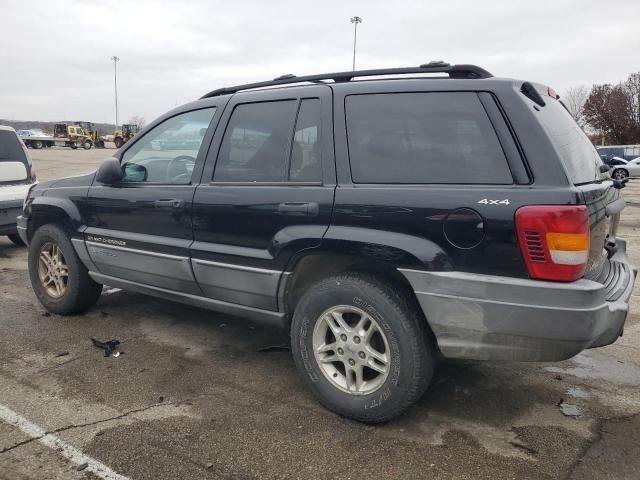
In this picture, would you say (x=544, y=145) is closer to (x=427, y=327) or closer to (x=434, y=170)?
(x=434, y=170)

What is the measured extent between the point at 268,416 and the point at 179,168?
6.11 feet

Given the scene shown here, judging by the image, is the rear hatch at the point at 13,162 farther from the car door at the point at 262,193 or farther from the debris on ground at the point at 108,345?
the car door at the point at 262,193

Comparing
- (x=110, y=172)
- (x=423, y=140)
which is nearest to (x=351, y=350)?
(x=423, y=140)

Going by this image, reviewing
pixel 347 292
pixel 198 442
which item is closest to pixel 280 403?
pixel 198 442

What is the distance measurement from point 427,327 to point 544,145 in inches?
42.7

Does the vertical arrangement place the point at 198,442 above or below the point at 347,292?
below

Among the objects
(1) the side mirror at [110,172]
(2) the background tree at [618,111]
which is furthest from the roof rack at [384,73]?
(2) the background tree at [618,111]

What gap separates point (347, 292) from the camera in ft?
9.59

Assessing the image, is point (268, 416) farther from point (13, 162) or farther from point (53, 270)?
point (13, 162)

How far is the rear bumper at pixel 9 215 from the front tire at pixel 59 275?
2.75 m

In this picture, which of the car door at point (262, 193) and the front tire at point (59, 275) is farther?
the front tire at point (59, 275)

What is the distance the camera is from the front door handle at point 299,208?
3.05 m

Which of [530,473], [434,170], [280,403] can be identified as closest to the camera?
[530,473]

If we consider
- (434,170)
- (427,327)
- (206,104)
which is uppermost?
(206,104)
